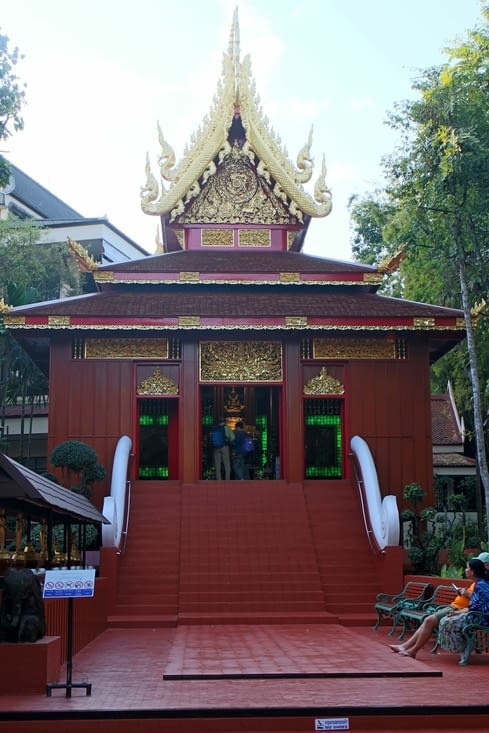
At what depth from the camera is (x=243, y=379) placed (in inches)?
675

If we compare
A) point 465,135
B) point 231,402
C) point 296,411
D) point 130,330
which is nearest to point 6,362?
point 231,402

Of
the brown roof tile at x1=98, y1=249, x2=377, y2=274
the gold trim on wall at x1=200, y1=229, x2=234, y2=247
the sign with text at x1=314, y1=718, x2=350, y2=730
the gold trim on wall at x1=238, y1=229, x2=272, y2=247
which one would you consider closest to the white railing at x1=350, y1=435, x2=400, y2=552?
the brown roof tile at x1=98, y1=249, x2=377, y2=274

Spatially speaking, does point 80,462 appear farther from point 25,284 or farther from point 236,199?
point 25,284

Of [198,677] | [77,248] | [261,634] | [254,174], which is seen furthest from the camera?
[254,174]

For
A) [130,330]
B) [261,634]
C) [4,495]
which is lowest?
[261,634]

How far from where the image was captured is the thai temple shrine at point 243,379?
1409 centimetres

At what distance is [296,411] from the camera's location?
1689 centimetres

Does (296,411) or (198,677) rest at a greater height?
(296,411)

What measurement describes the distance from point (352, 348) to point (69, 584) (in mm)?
10474

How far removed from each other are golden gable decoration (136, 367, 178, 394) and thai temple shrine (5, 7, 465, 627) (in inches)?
1.4

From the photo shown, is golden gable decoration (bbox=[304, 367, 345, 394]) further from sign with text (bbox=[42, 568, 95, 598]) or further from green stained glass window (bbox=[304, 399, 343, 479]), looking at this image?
sign with text (bbox=[42, 568, 95, 598])

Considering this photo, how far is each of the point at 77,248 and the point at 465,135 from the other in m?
7.20

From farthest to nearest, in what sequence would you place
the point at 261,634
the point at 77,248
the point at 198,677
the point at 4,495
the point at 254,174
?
the point at 254,174, the point at 77,248, the point at 261,634, the point at 198,677, the point at 4,495

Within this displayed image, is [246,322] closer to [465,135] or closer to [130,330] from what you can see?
[130,330]
